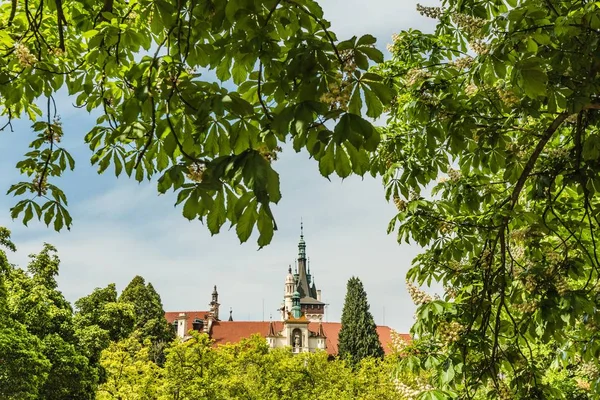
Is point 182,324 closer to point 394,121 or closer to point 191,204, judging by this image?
point 394,121

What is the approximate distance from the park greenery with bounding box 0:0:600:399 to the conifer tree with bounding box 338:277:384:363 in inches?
1509

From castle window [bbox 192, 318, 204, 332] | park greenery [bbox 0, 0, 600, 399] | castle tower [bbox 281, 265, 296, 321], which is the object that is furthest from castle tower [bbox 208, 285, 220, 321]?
park greenery [bbox 0, 0, 600, 399]

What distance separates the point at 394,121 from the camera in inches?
203

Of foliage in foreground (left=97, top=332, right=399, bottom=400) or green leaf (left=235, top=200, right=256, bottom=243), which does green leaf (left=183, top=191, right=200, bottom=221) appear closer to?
green leaf (left=235, top=200, right=256, bottom=243)

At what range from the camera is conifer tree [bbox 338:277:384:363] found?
42.8 meters

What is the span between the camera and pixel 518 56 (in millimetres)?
3213

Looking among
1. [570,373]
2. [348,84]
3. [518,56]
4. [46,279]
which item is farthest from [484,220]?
[46,279]

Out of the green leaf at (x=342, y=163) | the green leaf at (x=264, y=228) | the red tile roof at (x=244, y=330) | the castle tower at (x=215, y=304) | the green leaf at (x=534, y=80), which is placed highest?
the castle tower at (x=215, y=304)

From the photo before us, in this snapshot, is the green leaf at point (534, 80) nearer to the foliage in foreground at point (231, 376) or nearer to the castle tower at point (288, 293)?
the foliage in foreground at point (231, 376)

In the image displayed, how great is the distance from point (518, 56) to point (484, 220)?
68.5 inches

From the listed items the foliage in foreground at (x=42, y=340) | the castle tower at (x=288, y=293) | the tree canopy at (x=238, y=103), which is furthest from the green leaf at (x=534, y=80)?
the castle tower at (x=288, y=293)

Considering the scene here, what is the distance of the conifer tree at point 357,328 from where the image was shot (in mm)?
42812

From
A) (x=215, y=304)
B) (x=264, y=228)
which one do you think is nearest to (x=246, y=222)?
(x=264, y=228)

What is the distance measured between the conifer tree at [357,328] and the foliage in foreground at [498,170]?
127 ft
